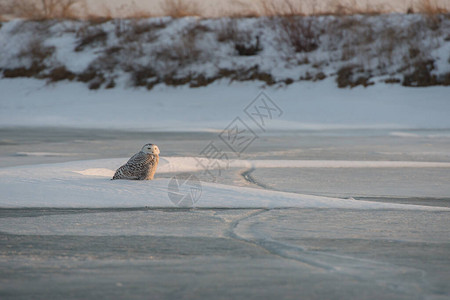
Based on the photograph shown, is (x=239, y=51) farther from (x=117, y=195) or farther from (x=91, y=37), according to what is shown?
(x=117, y=195)

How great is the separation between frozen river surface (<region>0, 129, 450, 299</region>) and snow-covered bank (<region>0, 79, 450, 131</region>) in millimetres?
9476

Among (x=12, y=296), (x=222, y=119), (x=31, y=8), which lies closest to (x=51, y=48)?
(x=31, y=8)

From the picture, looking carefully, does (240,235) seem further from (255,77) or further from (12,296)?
(255,77)

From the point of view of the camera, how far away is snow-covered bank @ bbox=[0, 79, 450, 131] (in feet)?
50.5

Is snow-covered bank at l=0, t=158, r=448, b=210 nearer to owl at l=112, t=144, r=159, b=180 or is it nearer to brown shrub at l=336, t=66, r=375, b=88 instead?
owl at l=112, t=144, r=159, b=180

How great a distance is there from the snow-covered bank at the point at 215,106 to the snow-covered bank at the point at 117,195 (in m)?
8.87

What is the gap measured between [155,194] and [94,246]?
1.64m

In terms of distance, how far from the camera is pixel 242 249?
130 inches

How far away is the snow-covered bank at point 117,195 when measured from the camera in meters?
4.72

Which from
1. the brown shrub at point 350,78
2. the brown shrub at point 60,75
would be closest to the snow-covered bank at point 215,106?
the brown shrub at point 350,78

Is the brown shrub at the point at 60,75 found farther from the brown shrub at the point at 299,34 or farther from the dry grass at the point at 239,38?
the brown shrub at the point at 299,34

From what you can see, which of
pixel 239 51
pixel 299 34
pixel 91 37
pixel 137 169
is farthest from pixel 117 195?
pixel 91 37

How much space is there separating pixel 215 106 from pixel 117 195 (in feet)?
42.5

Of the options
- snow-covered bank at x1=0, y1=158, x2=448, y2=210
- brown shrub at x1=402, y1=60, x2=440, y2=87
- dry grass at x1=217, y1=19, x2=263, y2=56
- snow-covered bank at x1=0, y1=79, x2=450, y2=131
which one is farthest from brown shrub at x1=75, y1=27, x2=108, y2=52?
snow-covered bank at x1=0, y1=158, x2=448, y2=210
